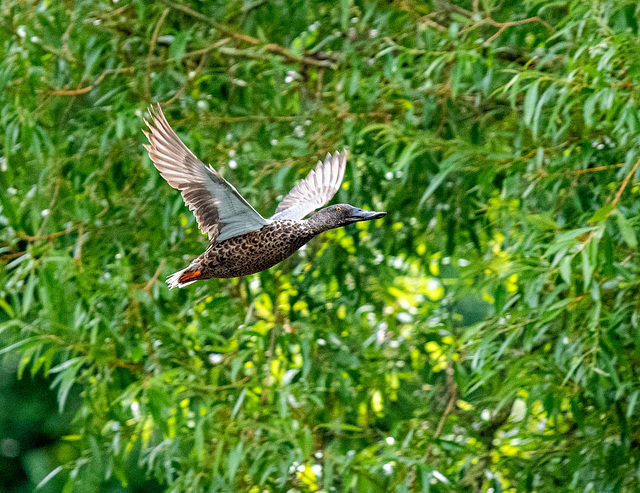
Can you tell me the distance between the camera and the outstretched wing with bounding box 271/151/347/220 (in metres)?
2.95

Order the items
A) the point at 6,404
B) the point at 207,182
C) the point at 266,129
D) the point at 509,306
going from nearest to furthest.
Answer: the point at 207,182, the point at 509,306, the point at 266,129, the point at 6,404

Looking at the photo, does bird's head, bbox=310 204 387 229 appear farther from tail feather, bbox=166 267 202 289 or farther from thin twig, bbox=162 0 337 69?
thin twig, bbox=162 0 337 69

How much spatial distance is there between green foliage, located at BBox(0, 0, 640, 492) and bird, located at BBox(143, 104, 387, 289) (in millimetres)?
729

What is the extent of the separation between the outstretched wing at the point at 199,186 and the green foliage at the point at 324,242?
0.75m

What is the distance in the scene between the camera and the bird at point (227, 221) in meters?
2.22

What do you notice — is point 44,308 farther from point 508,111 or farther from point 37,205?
point 508,111

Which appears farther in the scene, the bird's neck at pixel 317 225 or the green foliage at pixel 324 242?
the green foliage at pixel 324 242

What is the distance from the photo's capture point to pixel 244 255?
2.22m

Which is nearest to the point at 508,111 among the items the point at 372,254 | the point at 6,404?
the point at 372,254

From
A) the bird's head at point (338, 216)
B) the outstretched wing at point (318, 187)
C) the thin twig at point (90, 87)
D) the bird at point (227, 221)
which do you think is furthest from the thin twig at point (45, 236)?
the bird's head at point (338, 216)

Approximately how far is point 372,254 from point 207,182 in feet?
4.67

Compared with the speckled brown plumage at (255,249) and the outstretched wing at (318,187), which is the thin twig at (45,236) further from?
the speckled brown plumage at (255,249)

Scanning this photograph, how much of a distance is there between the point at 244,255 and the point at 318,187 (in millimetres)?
903

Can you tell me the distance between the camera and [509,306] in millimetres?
3010
